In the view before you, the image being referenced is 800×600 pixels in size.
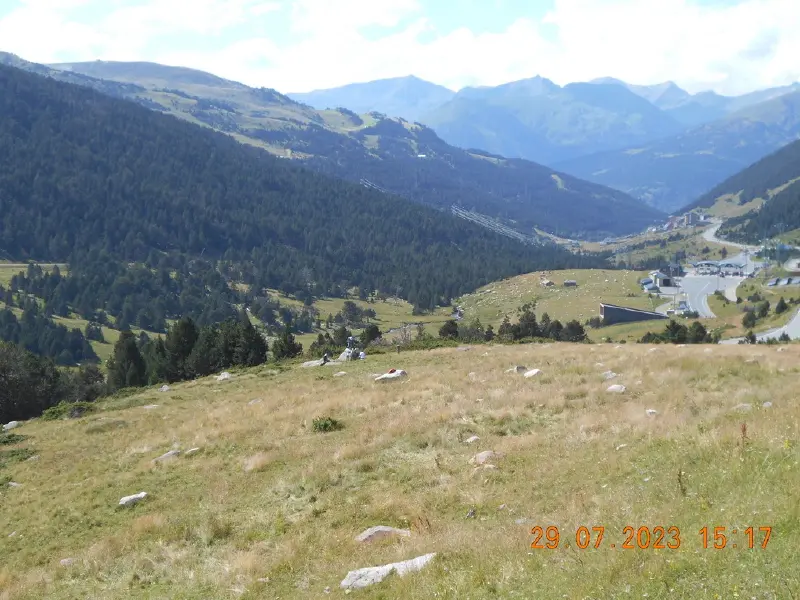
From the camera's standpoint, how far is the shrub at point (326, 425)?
74.8 feet

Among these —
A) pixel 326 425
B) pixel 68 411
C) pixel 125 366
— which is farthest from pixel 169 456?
pixel 125 366

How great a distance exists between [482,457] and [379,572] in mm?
6558

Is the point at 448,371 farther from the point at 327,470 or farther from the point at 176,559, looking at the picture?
the point at 176,559

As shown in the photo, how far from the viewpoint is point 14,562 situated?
15367 millimetres

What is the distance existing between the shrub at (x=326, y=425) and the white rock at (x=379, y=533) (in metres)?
10.1

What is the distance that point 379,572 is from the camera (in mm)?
10219

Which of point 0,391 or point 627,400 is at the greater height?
point 627,400

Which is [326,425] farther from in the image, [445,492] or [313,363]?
[313,363]

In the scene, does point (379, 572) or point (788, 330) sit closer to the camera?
point (379, 572)

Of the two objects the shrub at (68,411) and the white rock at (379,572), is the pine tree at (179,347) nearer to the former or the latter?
the shrub at (68,411)

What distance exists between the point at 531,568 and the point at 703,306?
7768 inches

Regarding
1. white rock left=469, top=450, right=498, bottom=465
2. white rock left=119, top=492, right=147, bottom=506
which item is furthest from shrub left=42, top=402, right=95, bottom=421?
white rock left=469, top=450, right=498, bottom=465

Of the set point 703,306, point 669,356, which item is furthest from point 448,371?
point 703,306

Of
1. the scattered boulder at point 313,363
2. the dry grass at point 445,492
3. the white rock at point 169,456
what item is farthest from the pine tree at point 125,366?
the white rock at point 169,456
